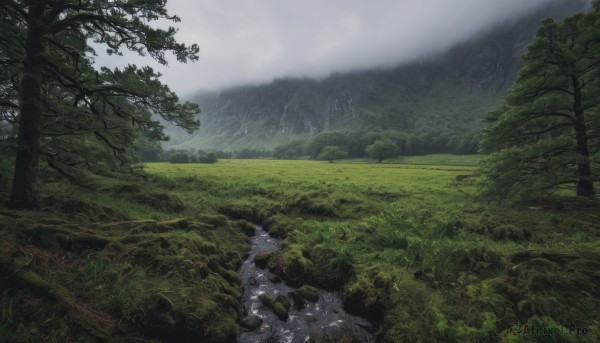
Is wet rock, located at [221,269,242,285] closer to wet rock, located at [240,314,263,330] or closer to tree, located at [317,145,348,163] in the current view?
wet rock, located at [240,314,263,330]

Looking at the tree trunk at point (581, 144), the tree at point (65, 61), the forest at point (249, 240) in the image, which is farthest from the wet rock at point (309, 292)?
the tree trunk at point (581, 144)

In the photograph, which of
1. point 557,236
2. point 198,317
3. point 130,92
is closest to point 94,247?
point 198,317

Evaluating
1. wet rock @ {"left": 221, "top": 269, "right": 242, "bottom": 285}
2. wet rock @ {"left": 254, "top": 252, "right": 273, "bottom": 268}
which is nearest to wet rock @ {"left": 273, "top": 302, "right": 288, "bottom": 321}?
wet rock @ {"left": 221, "top": 269, "right": 242, "bottom": 285}

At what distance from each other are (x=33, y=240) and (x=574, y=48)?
95.7 feet

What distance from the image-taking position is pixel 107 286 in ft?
27.1

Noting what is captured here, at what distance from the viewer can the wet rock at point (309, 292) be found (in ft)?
40.1

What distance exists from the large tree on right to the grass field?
206 centimetres

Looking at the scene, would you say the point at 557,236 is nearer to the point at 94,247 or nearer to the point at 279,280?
the point at 279,280

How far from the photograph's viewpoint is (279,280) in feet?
45.3

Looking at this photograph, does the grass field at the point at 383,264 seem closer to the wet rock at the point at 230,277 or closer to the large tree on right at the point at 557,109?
the wet rock at the point at 230,277

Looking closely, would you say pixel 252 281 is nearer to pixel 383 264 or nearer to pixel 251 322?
pixel 251 322

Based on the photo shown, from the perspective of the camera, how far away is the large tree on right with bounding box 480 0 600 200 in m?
17.7

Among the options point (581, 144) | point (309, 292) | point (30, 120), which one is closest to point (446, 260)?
point (309, 292)

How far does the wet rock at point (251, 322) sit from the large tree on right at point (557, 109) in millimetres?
17845
